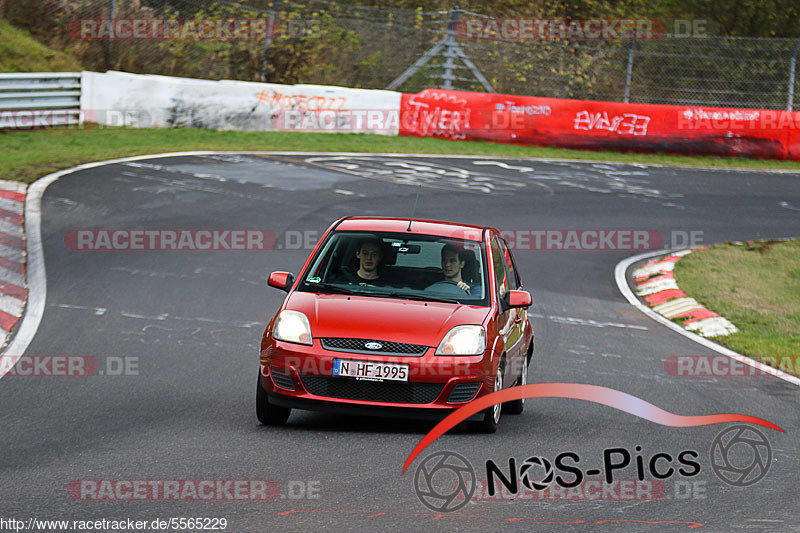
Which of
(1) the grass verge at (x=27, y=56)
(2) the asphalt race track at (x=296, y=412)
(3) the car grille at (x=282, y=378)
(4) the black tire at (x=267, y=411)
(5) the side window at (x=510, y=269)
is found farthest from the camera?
(1) the grass verge at (x=27, y=56)

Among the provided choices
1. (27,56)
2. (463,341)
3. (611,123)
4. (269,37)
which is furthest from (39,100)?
(463,341)

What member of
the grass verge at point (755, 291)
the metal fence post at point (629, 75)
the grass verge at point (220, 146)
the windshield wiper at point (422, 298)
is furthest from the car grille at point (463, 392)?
the metal fence post at point (629, 75)

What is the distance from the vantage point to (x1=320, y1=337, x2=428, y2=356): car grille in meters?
7.22

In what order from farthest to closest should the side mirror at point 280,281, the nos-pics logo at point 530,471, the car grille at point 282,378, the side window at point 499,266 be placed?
the side window at point 499,266 → the side mirror at point 280,281 → the car grille at point 282,378 → the nos-pics logo at point 530,471

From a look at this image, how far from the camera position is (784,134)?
26891 millimetres

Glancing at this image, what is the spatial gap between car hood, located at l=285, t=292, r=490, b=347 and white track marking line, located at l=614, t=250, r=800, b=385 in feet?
14.0

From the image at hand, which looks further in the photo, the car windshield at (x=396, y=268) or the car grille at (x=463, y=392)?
the car windshield at (x=396, y=268)

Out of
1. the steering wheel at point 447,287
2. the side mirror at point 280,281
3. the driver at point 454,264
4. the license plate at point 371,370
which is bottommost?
the license plate at point 371,370

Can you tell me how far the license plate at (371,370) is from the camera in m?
7.17

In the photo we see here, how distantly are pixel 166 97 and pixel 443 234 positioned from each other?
18150 mm

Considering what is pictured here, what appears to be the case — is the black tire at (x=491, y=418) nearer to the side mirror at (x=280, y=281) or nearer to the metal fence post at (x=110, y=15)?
the side mirror at (x=280, y=281)

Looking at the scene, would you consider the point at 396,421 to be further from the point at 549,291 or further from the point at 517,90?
the point at 517,90

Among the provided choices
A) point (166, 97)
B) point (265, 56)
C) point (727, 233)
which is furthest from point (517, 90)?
point (727, 233)

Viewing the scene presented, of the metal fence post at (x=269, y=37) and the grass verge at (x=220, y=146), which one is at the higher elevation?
the metal fence post at (x=269, y=37)
